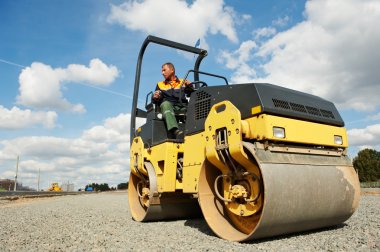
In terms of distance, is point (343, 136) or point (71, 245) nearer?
point (71, 245)

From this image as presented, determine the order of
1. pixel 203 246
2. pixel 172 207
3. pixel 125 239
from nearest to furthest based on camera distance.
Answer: pixel 203 246 → pixel 125 239 → pixel 172 207

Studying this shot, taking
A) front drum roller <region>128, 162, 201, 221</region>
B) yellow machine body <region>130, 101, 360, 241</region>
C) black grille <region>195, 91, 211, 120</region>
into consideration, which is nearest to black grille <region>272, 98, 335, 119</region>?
yellow machine body <region>130, 101, 360, 241</region>

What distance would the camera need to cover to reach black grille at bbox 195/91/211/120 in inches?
179

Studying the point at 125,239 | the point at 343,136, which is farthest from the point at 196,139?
the point at 343,136

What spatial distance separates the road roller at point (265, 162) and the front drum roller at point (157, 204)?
91 centimetres

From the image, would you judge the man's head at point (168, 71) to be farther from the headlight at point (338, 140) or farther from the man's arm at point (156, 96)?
the headlight at point (338, 140)

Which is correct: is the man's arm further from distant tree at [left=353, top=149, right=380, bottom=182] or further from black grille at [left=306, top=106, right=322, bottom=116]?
distant tree at [left=353, top=149, right=380, bottom=182]

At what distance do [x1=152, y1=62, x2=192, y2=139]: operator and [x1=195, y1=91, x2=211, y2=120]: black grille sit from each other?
27.4 inches

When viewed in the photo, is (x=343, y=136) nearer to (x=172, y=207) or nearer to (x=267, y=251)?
(x=267, y=251)

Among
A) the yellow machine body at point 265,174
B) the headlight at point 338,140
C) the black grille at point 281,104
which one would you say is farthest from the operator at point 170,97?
the headlight at point 338,140

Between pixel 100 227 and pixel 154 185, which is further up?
pixel 154 185

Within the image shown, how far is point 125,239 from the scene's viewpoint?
13.0 feet

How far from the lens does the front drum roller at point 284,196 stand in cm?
332

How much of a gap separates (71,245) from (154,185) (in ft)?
5.91
